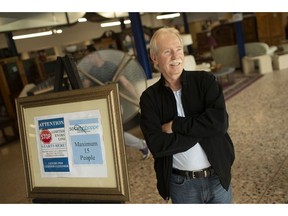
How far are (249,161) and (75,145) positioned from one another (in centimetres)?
251

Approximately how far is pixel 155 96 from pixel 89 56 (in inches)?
38.3

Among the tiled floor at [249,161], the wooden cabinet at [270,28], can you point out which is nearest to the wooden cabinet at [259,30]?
A: the wooden cabinet at [270,28]

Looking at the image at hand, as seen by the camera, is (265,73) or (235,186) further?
(265,73)

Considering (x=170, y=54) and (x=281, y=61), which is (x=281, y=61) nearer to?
(x=281, y=61)

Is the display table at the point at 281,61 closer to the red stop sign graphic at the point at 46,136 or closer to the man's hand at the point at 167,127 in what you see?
the man's hand at the point at 167,127

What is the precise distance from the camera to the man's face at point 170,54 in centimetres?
134

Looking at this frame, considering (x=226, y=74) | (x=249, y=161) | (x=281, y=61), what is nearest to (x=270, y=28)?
(x=281, y=61)

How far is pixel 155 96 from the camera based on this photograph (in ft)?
4.70

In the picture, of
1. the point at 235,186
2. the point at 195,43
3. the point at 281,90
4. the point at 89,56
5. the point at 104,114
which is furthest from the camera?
the point at 195,43

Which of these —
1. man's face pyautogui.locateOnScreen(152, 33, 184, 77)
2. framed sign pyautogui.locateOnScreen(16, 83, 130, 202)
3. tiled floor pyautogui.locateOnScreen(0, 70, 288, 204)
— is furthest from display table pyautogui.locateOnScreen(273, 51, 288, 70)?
framed sign pyautogui.locateOnScreen(16, 83, 130, 202)

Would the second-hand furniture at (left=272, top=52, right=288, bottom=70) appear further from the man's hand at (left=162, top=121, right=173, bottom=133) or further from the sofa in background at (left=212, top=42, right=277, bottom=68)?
the man's hand at (left=162, top=121, right=173, bottom=133)
